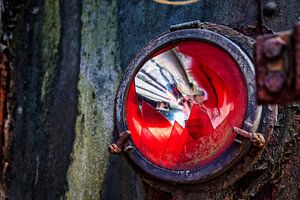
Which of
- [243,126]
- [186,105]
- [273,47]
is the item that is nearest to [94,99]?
[186,105]

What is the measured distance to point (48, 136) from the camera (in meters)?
3.02

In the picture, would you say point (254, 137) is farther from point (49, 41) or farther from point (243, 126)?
point (49, 41)

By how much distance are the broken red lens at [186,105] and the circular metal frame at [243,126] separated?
0.02 meters

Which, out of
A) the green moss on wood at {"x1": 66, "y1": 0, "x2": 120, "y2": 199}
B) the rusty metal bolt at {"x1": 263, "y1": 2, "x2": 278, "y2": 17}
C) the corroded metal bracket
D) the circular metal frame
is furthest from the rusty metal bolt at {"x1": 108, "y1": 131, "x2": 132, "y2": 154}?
the corroded metal bracket

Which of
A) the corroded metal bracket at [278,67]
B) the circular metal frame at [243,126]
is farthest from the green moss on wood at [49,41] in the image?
the corroded metal bracket at [278,67]

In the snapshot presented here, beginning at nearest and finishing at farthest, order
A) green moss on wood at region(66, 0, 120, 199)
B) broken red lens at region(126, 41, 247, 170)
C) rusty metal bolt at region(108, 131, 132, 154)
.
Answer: broken red lens at region(126, 41, 247, 170) → rusty metal bolt at region(108, 131, 132, 154) → green moss on wood at region(66, 0, 120, 199)

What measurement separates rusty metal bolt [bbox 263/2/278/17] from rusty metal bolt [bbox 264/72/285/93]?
123 cm

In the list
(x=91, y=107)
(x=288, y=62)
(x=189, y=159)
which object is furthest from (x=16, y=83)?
(x=288, y=62)

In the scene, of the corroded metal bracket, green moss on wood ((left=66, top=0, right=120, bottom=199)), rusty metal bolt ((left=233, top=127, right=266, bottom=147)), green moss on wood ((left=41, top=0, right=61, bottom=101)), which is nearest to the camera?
the corroded metal bracket

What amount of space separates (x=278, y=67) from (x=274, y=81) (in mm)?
36

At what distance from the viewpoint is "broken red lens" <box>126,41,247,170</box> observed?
2227 millimetres

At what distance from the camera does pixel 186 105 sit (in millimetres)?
2361

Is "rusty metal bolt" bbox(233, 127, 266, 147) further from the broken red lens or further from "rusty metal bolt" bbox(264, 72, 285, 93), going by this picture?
"rusty metal bolt" bbox(264, 72, 285, 93)

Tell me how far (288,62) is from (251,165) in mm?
1009
